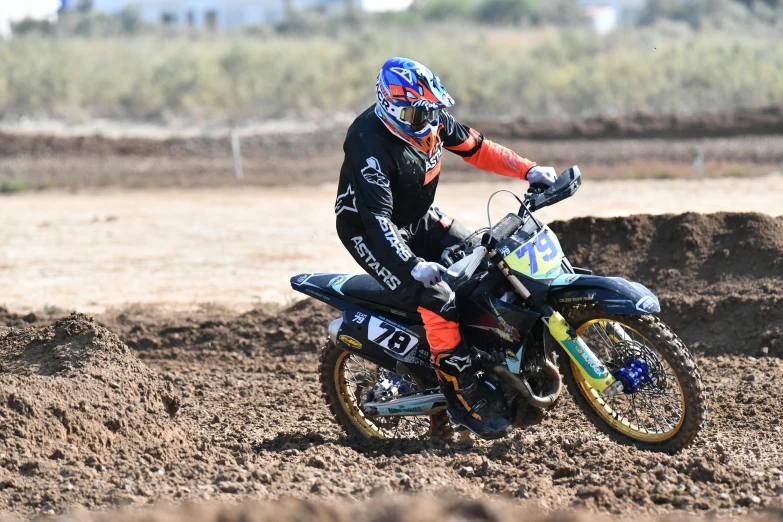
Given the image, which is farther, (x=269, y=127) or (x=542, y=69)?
(x=542, y=69)

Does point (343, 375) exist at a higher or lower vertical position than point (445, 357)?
lower

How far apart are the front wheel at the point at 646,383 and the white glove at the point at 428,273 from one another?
875 mm

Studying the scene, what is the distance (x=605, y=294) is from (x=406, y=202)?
138cm

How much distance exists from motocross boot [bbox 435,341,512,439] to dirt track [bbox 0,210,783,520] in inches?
5.0

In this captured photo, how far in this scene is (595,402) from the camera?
5820 mm

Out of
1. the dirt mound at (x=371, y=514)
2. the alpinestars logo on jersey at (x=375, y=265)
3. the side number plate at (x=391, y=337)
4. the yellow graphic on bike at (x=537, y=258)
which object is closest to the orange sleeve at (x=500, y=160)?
the yellow graphic on bike at (x=537, y=258)

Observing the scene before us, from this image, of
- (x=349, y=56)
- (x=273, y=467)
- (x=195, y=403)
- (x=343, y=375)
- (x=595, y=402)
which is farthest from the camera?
(x=349, y=56)

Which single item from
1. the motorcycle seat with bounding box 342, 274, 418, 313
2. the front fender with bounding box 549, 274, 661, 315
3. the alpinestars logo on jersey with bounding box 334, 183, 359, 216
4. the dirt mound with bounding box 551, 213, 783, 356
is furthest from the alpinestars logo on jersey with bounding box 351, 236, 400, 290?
the dirt mound with bounding box 551, 213, 783, 356

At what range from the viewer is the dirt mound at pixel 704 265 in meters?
8.55

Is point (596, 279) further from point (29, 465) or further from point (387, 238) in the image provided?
point (29, 465)

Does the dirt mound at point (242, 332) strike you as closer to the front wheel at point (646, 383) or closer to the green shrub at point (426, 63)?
the front wheel at point (646, 383)

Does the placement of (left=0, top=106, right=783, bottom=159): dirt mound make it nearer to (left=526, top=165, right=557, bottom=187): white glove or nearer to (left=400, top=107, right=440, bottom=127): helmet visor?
(left=526, top=165, right=557, bottom=187): white glove

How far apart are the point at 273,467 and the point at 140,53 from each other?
44009 mm

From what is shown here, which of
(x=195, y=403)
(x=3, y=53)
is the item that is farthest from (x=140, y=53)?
(x=195, y=403)
